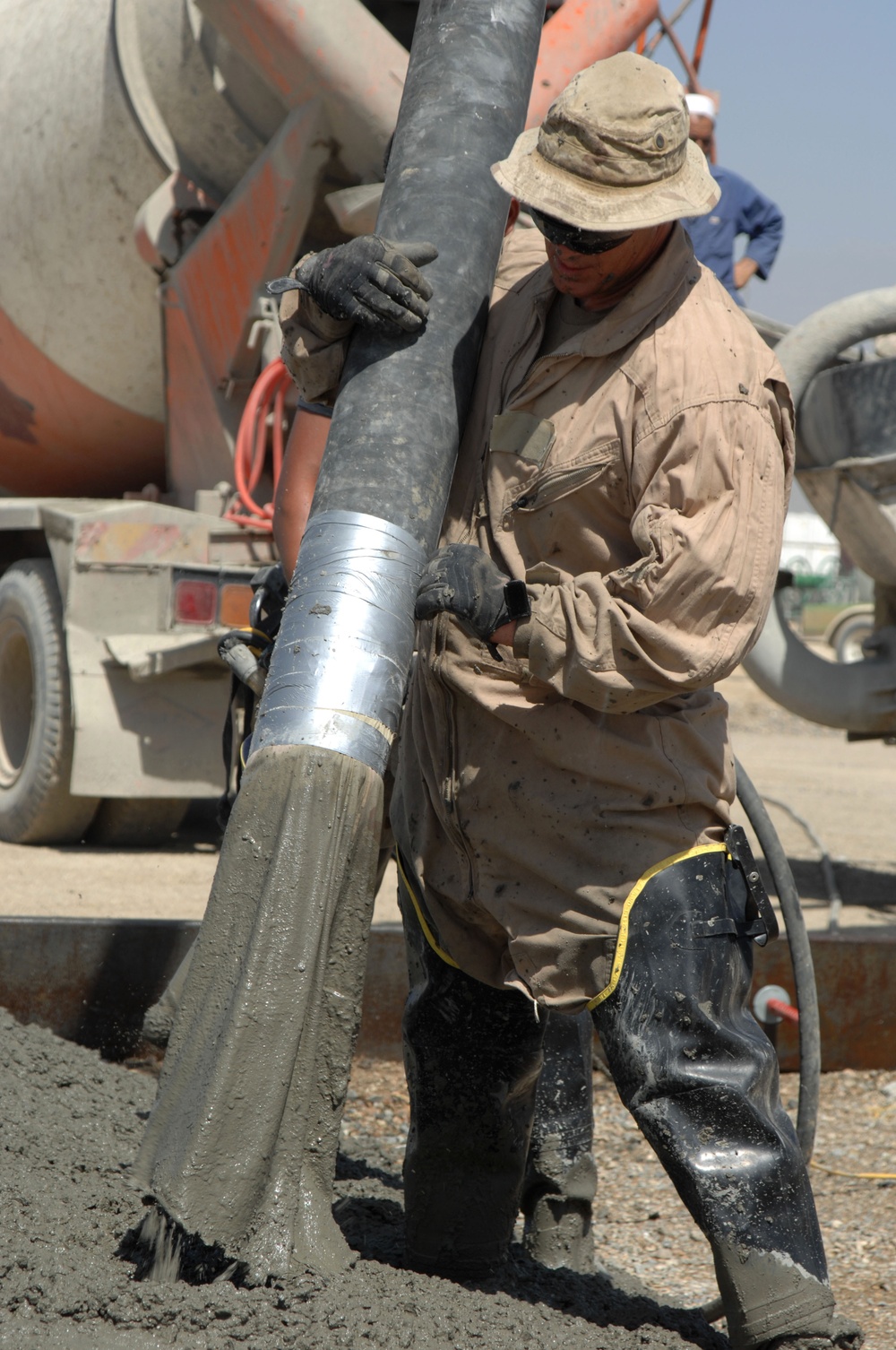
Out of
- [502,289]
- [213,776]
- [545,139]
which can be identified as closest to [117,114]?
[213,776]

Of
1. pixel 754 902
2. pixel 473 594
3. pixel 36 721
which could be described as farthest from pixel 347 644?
pixel 36 721

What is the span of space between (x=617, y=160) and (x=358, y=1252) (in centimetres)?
175

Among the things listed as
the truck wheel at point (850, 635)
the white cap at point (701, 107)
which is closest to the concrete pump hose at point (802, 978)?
the white cap at point (701, 107)

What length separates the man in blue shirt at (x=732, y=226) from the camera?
226 inches

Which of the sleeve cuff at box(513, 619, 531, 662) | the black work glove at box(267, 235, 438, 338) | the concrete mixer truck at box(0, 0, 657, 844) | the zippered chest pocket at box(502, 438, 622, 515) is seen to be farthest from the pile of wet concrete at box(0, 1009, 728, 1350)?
the concrete mixer truck at box(0, 0, 657, 844)

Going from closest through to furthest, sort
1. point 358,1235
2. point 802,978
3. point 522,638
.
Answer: point 522,638 < point 358,1235 < point 802,978

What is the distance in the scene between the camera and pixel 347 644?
2.13m

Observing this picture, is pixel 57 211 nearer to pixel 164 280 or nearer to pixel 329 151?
pixel 164 280

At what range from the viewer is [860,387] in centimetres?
542

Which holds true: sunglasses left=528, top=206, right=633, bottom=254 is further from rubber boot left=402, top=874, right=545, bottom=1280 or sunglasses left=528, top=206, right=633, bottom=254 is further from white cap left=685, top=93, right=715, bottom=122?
white cap left=685, top=93, right=715, bottom=122

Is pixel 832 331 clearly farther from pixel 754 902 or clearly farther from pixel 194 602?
pixel 754 902

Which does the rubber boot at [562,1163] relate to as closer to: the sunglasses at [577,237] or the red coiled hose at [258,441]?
the sunglasses at [577,237]

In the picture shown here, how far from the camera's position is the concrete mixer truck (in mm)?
4656

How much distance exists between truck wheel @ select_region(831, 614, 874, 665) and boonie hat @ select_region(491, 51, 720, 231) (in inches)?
517
